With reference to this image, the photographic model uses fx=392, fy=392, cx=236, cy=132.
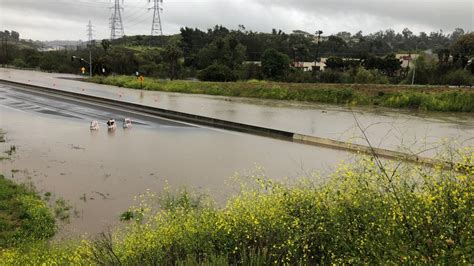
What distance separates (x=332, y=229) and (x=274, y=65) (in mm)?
43661

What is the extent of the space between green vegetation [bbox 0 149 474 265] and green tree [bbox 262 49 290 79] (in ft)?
138

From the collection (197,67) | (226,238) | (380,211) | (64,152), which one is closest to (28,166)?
(64,152)

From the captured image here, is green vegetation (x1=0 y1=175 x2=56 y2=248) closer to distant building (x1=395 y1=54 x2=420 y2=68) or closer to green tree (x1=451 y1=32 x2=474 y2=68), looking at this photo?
green tree (x1=451 y1=32 x2=474 y2=68)

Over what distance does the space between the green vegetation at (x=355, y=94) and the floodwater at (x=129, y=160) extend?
8.13 m

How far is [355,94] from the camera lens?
25.9m

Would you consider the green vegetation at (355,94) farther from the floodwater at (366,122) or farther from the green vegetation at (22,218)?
the green vegetation at (22,218)

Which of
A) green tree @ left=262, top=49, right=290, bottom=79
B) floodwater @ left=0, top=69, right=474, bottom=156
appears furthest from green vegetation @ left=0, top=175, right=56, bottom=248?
green tree @ left=262, top=49, right=290, bottom=79

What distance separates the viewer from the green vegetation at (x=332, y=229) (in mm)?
3004

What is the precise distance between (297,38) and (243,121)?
6524 cm

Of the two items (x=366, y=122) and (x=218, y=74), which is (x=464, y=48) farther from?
(x=366, y=122)

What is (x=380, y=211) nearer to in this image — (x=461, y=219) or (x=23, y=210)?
(x=461, y=219)

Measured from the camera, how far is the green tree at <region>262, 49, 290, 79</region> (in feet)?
151

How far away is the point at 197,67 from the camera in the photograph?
5850 cm

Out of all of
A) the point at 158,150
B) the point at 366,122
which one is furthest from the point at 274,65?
the point at 158,150
